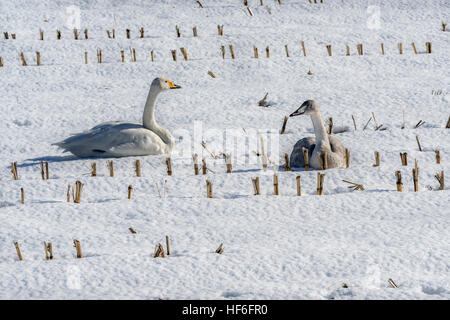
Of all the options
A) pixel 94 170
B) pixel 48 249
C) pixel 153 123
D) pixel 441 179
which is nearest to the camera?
pixel 48 249

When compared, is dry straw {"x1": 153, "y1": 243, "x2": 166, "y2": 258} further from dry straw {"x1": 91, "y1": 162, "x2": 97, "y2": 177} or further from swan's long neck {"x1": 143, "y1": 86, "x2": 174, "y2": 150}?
swan's long neck {"x1": 143, "y1": 86, "x2": 174, "y2": 150}

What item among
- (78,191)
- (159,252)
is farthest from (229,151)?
(159,252)

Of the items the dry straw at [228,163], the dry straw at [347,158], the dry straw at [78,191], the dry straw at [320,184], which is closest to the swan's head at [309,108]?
the dry straw at [347,158]

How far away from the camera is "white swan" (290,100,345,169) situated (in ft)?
25.1

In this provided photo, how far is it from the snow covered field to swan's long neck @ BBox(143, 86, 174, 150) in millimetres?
208

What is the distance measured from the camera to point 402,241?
5492 mm

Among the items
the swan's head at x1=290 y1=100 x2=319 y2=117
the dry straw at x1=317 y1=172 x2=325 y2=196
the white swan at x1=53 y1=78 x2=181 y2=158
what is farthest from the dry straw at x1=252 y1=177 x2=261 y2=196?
the white swan at x1=53 y1=78 x2=181 y2=158

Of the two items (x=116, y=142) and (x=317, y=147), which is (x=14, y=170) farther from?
(x=317, y=147)

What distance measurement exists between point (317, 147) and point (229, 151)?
114 cm

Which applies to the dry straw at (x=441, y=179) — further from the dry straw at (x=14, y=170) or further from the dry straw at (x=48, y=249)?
the dry straw at (x=14, y=170)

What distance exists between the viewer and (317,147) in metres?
7.71

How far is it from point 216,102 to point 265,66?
63.5 inches

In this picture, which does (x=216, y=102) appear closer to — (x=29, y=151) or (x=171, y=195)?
(x=29, y=151)

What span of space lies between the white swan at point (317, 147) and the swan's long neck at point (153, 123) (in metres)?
1.43
